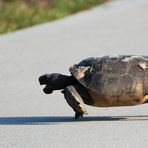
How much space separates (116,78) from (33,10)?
13.0 metres

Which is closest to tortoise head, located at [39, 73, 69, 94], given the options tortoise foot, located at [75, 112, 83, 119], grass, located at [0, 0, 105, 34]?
tortoise foot, located at [75, 112, 83, 119]

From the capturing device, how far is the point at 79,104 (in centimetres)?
801

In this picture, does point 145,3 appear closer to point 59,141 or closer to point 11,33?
point 11,33

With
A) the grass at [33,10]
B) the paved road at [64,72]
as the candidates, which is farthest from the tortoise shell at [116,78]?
the grass at [33,10]

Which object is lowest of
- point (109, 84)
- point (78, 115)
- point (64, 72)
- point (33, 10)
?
point (33, 10)

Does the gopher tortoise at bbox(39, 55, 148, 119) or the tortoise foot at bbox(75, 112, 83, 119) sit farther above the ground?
the gopher tortoise at bbox(39, 55, 148, 119)

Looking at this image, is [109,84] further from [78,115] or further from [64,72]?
[64,72]

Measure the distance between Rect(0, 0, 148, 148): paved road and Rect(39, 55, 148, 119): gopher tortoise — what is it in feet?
0.67

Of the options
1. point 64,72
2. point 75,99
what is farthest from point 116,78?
point 64,72

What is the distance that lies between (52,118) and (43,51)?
20.5ft

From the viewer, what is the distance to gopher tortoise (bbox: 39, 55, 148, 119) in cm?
798

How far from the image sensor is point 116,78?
8016mm

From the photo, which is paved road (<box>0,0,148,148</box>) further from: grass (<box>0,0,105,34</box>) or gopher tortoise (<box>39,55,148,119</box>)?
grass (<box>0,0,105,34</box>)

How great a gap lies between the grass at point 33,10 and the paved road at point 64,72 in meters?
0.43
